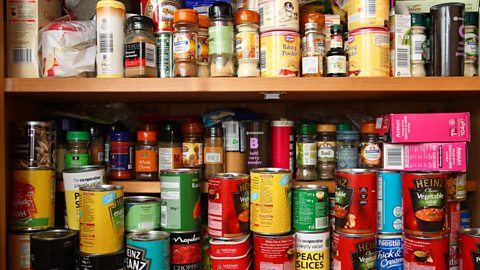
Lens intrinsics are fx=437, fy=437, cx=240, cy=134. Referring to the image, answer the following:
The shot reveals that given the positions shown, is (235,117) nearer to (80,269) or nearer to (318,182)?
(318,182)

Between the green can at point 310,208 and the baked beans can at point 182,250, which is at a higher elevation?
the green can at point 310,208

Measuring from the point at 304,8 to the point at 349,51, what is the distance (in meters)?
0.22

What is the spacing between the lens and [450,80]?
110 cm

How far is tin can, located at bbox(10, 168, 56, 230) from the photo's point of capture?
114 centimetres

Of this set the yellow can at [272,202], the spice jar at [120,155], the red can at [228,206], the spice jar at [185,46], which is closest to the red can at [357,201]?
the yellow can at [272,202]

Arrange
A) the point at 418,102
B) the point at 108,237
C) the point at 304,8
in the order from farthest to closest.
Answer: the point at 418,102 < the point at 304,8 < the point at 108,237

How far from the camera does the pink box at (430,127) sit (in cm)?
114

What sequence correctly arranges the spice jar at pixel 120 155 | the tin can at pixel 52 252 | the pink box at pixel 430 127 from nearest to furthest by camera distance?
the tin can at pixel 52 252
the pink box at pixel 430 127
the spice jar at pixel 120 155

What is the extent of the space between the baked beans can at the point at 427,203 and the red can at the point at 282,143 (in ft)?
1.08

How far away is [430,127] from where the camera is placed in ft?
3.75

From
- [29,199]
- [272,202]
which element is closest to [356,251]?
[272,202]

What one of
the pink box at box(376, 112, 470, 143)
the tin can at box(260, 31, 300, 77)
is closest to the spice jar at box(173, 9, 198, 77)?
the tin can at box(260, 31, 300, 77)

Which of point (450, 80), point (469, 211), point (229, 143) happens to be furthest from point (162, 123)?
point (469, 211)

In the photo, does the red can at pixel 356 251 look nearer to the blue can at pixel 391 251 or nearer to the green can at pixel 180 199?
the blue can at pixel 391 251
